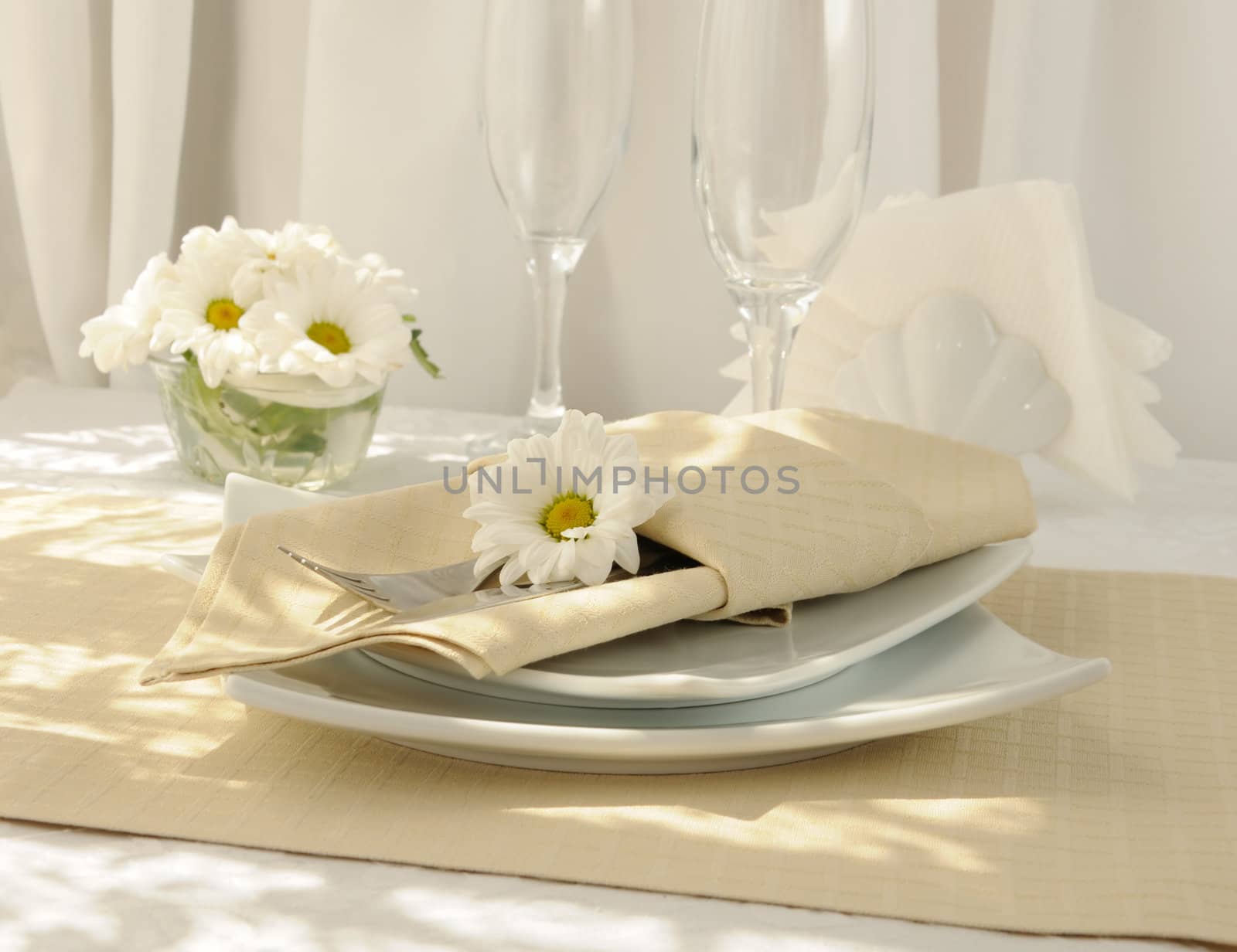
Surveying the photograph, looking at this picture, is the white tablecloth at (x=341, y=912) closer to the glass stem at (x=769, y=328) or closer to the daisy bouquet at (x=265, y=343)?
the glass stem at (x=769, y=328)

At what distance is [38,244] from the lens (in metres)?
1.35

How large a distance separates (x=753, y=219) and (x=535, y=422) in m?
0.34

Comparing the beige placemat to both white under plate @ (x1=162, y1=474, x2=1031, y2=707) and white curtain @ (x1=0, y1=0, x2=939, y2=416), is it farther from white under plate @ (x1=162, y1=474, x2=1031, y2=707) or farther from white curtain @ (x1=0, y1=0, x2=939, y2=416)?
white curtain @ (x1=0, y1=0, x2=939, y2=416)

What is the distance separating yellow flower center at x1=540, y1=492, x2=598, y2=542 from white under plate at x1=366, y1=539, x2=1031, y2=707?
0.05m

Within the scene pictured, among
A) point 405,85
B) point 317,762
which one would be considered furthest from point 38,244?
point 317,762

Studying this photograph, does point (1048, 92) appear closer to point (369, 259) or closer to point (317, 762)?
point (369, 259)

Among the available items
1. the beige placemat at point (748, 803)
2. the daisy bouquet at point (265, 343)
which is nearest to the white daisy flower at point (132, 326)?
the daisy bouquet at point (265, 343)

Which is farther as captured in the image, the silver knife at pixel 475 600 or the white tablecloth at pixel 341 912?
the silver knife at pixel 475 600

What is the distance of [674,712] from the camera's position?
1.55 feet

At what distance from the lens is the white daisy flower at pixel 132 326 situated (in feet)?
2.90

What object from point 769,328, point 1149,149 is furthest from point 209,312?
point 1149,149

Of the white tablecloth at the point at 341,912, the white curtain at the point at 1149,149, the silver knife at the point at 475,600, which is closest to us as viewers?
the white tablecloth at the point at 341,912

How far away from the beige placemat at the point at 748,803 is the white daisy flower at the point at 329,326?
29cm

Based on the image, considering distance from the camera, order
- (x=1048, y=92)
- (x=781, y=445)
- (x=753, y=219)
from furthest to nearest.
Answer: (x=1048, y=92), (x=753, y=219), (x=781, y=445)
